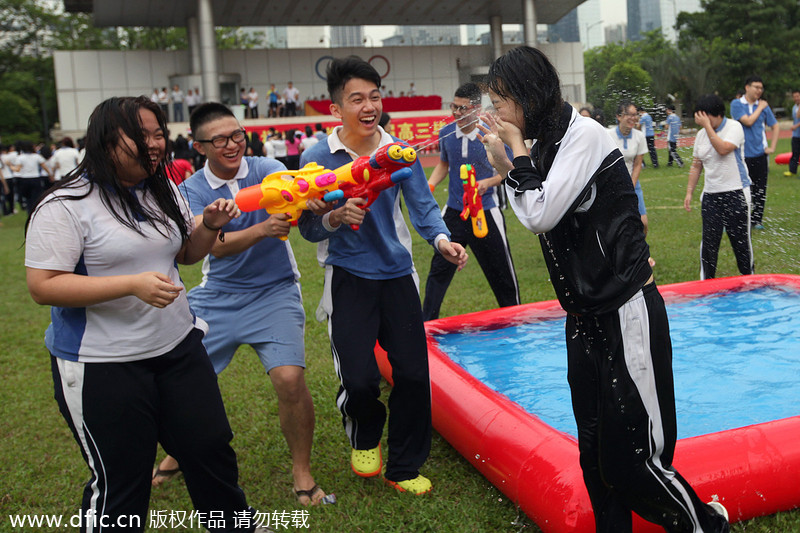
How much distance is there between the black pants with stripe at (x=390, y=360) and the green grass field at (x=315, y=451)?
243mm

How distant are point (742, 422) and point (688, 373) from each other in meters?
0.78

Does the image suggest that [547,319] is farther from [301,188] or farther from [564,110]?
[564,110]

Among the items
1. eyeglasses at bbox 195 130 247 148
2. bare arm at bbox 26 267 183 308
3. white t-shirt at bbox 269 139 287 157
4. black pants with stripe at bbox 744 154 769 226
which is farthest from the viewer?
white t-shirt at bbox 269 139 287 157

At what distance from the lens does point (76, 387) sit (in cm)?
261

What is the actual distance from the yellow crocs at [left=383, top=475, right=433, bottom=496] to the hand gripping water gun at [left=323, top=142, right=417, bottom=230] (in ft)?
4.39

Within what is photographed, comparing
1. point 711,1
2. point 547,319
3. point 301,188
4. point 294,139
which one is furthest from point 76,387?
point 711,1

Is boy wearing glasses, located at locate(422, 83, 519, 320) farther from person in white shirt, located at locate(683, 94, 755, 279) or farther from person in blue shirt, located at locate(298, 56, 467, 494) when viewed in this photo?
person in blue shirt, located at locate(298, 56, 467, 494)

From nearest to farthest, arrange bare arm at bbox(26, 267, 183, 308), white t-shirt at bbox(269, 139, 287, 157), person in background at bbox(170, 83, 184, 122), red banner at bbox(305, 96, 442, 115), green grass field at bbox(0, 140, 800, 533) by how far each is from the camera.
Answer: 1. bare arm at bbox(26, 267, 183, 308)
2. green grass field at bbox(0, 140, 800, 533)
3. white t-shirt at bbox(269, 139, 287, 157)
4. person in background at bbox(170, 83, 184, 122)
5. red banner at bbox(305, 96, 442, 115)

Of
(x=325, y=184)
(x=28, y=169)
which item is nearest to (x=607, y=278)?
(x=325, y=184)

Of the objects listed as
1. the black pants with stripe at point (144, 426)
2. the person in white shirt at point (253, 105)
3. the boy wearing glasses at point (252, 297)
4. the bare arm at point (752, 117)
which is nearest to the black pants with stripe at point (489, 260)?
the boy wearing glasses at point (252, 297)

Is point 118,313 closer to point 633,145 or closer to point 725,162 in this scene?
point 725,162

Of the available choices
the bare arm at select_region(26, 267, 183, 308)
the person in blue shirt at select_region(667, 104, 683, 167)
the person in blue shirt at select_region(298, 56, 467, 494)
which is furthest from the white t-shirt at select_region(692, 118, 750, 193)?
the bare arm at select_region(26, 267, 183, 308)

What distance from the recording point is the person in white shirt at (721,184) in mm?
6461

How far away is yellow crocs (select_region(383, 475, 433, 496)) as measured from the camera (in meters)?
3.66
